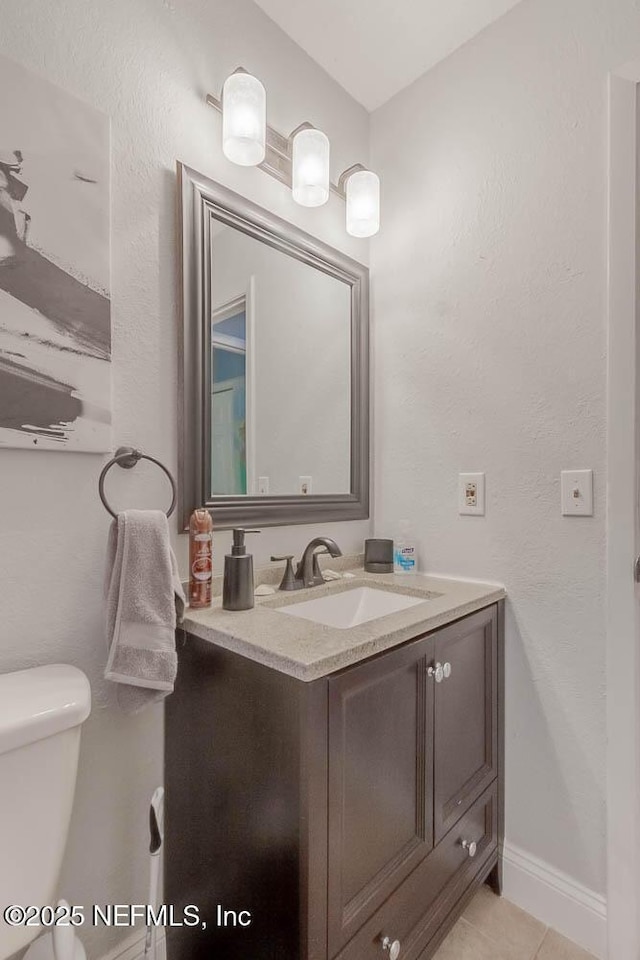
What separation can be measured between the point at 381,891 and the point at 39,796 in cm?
65

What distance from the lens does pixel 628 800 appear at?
112 cm

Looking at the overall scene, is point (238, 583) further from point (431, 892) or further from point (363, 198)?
point (363, 198)

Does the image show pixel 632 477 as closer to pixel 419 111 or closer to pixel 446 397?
pixel 446 397

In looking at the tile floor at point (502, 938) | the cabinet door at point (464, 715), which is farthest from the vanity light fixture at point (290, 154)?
the tile floor at point (502, 938)

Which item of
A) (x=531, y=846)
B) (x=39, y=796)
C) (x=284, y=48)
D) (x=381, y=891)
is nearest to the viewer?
(x=39, y=796)

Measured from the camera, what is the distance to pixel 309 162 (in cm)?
129

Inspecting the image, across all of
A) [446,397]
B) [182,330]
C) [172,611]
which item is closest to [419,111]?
[446,397]

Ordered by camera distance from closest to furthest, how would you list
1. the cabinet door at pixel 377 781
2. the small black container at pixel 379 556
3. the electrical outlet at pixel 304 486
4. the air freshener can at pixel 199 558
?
the cabinet door at pixel 377 781
the air freshener can at pixel 199 558
the electrical outlet at pixel 304 486
the small black container at pixel 379 556

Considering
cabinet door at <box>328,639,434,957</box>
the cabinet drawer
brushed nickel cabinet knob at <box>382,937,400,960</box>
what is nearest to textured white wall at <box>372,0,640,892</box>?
the cabinet drawer

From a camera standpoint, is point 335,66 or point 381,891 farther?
point 335,66

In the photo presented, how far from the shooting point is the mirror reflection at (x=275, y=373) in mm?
1206

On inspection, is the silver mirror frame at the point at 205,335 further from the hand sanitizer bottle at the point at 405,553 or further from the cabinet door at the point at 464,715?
the cabinet door at the point at 464,715

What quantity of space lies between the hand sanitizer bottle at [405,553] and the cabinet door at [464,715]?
0.31 meters

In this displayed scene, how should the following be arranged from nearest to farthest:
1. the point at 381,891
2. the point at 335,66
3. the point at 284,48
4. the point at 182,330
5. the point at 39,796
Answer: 1. the point at 39,796
2. the point at 381,891
3. the point at 182,330
4. the point at 284,48
5. the point at 335,66
